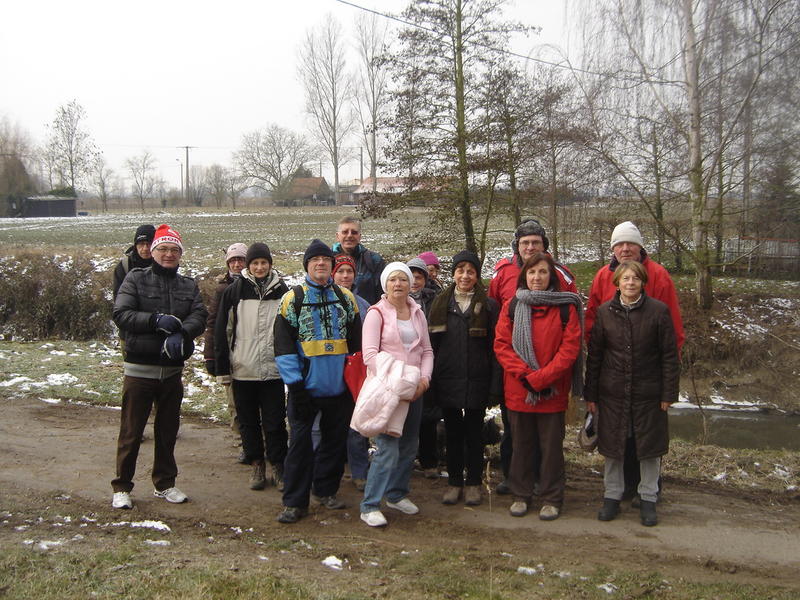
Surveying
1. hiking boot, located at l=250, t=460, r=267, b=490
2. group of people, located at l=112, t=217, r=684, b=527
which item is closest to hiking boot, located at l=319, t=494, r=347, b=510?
group of people, located at l=112, t=217, r=684, b=527

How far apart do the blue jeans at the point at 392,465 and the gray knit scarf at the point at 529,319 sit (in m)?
0.87

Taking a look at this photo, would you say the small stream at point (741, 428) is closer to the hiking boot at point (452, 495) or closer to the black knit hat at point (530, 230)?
the hiking boot at point (452, 495)

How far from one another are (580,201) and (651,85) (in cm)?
420

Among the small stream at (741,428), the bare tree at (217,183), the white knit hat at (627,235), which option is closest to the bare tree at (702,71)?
the small stream at (741,428)

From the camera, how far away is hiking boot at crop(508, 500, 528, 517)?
4.86m

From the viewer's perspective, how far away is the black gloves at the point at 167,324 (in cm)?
467

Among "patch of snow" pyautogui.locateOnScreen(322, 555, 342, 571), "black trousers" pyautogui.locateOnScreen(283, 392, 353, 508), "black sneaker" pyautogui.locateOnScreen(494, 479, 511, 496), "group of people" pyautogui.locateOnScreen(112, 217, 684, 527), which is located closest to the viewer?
"patch of snow" pyautogui.locateOnScreen(322, 555, 342, 571)

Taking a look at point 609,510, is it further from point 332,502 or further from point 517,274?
point 332,502

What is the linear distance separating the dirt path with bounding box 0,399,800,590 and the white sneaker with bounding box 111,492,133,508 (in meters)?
0.07

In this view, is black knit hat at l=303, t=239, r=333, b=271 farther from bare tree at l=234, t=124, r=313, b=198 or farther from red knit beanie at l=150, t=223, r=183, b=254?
bare tree at l=234, t=124, r=313, b=198

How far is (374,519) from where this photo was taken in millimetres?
4656

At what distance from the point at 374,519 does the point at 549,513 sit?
1323mm

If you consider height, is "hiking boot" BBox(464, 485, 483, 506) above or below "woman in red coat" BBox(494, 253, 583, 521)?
below

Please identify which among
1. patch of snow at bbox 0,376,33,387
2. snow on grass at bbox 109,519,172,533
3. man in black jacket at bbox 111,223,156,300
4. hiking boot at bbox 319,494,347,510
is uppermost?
man in black jacket at bbox 111,223,156,300
